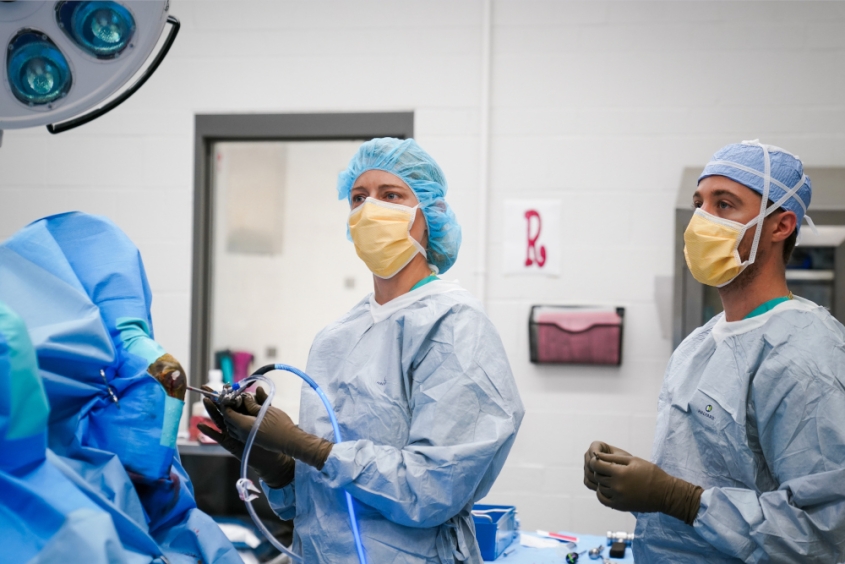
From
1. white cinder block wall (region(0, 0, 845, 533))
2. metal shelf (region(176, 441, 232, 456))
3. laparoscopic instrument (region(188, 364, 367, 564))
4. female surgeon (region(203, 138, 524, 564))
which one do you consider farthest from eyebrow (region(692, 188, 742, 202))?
metal shelf (region(176, 441, 232, 456))

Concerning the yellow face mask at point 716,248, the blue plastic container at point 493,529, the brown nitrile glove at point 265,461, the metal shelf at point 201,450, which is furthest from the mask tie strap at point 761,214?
the metal shelf at point 201,450

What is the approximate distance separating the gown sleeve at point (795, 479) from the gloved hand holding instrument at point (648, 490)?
0.03 meters

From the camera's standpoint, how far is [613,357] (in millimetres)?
2760

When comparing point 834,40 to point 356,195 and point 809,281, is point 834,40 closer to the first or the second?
point 809,281

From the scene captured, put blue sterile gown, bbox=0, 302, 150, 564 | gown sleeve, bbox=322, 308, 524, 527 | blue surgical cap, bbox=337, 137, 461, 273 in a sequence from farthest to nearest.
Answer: blue surgical cap, bbox=337, 137, 461, 273
gown sleeve, bbox=322, 308, 524, 527
blue sterile gown, bbox=0, 302, 150, 564

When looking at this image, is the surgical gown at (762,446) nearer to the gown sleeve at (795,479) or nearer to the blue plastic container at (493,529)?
the gown sleeve at (795,479)

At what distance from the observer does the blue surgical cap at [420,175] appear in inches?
61.5

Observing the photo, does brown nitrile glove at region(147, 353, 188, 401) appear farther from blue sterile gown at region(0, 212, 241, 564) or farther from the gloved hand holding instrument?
the gloved hand holding instrument

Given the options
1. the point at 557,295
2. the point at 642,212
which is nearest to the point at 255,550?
the point at 557,295

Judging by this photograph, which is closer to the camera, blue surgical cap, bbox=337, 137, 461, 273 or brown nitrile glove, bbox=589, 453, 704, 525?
brown nitrile glove, bbox=589, 453, 704, 525

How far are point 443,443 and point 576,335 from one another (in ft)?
5.11

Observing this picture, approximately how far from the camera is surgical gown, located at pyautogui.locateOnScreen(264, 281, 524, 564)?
130 cm

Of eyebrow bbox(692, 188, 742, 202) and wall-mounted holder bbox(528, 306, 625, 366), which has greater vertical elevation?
eyebrow bbox(692, 188, 742, 202)

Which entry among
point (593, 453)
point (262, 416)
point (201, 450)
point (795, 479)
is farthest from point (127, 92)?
point (201, 450)
